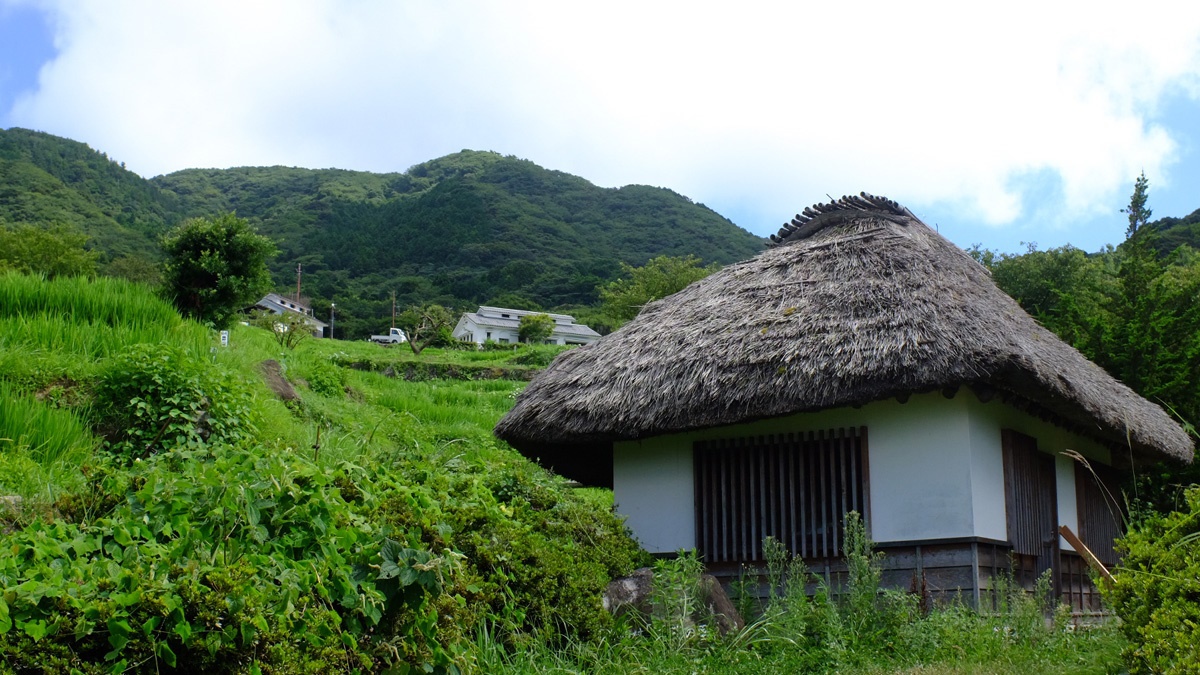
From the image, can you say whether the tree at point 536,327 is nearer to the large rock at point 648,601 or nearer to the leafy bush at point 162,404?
the leafy bush at point 162,404

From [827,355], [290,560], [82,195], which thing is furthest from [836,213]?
[82,195]

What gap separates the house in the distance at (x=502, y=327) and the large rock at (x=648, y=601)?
41.8 metres

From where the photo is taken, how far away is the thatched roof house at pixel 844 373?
23.8 feet

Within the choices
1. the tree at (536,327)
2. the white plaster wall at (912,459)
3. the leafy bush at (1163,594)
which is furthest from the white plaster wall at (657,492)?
the tree at (536,327)

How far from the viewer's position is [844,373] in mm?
7246

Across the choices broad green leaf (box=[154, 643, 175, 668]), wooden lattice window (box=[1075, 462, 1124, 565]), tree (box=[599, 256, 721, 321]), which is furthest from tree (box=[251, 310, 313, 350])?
broad green leaf (box=[154, 643, 175, 668])

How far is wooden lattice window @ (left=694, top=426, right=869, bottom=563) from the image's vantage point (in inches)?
309

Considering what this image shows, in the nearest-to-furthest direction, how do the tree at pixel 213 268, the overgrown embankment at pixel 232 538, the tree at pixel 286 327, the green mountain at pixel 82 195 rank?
1. the overgrown embankment at pixel 232 538
2. the tree at pixel 213 268
3. the tree at pixel 286 327
4. the green mountain at pixel 82 195

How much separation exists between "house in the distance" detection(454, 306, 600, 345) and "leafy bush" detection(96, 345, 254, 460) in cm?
4024

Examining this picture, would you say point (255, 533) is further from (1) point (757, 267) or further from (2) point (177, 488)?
(1) point (757, 267)

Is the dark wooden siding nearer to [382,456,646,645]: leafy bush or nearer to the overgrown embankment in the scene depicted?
the overgrown embankment

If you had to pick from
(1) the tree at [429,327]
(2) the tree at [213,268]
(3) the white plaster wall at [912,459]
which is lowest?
(3) the white plaster wall at [912,459]

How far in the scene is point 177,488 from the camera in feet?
13.3

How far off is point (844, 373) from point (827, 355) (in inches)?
10.8
